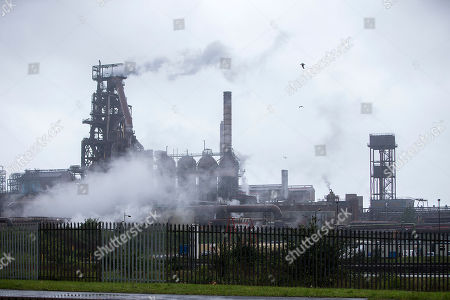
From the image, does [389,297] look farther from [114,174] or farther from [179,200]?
[179,200]

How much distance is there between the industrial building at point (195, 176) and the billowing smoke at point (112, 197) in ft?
5.24

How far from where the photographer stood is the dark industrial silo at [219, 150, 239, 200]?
85444 millimetres

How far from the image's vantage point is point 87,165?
8088 centimetres

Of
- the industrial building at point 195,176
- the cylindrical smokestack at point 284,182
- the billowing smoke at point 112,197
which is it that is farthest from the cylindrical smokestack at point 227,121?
the cylindrical smokestack at point 284,182

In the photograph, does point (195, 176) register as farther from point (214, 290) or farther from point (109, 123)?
point (214, 290)

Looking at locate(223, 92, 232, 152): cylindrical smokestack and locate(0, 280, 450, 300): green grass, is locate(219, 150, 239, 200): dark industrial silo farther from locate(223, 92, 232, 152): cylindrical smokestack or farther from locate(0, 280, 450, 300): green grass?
locate(0, 280, 450, 300): green grass

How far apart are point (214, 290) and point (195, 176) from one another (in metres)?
71.6

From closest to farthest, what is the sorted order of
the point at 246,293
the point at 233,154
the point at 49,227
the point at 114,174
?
the point at 246,293 < the point at 49,227 < the point at 114,174 < the point at 233,154

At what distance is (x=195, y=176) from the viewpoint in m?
89.4

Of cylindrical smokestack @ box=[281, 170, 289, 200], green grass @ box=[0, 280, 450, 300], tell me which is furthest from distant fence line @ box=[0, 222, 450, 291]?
cylindrical smokestack @ box=[281, 170, 289, 200]

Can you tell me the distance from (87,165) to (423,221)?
51739 mm

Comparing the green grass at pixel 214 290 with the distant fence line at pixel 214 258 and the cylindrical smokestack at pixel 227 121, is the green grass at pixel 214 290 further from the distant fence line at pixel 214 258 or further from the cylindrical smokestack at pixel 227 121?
the cylindrical smokestack at pixel 227 121

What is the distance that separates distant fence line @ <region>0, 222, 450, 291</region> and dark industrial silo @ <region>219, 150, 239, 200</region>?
63.8m

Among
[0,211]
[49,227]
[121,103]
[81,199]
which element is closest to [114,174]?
[81,199]
